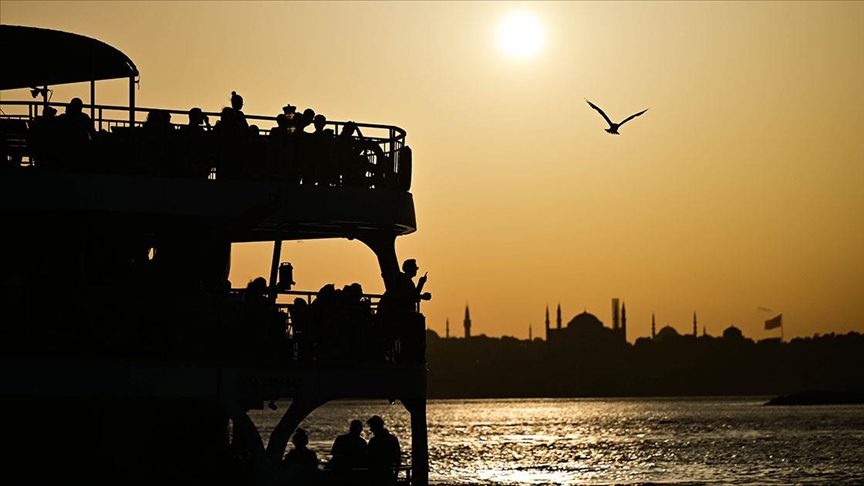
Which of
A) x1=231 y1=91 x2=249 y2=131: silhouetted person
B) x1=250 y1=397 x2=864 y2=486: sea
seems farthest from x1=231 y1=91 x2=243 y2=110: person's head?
x1=250 y1=397 x2=864 y2=486: sea

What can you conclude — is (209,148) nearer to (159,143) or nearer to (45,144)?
(159,143)

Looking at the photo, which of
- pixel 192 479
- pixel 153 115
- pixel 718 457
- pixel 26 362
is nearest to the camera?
pixel 26 362

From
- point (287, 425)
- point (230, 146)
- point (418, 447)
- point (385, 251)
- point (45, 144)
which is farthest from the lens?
point (385, 251)

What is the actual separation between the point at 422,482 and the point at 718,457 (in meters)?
72.7

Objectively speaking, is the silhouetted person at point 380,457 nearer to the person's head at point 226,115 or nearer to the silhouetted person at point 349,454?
the silhouetted person at point 349,454

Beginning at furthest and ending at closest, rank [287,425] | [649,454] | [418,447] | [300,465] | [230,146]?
[649,454] → [418,447] → [230,146] → [300,465] → [287,425]

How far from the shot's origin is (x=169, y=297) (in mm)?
22156

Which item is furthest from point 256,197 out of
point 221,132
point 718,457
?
point 718,457

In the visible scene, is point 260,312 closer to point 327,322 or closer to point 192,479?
point 327,322

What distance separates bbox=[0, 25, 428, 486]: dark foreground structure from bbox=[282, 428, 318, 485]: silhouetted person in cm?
49

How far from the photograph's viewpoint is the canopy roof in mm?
25406

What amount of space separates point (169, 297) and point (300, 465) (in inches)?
117

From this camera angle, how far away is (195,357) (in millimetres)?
22125

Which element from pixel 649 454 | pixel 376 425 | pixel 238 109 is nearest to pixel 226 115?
pixel 238 109
